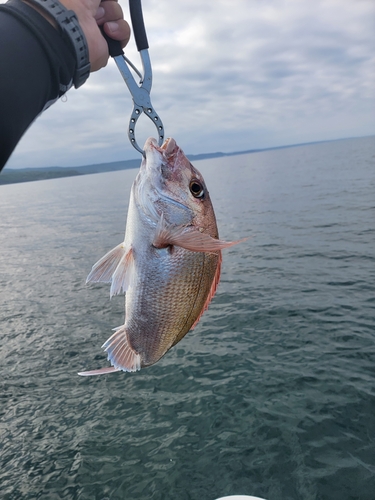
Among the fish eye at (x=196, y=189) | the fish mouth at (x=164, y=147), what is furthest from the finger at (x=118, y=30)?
the fish eye at (x=196, y=189)

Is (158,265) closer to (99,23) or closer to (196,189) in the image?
(196,189)

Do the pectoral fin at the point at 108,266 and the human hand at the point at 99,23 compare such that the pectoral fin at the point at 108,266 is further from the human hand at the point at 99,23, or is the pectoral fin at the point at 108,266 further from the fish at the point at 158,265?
the human hand at the point at 99,23

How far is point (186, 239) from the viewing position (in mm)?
2299

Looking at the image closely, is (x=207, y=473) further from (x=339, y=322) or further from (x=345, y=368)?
(x=339, y=322)

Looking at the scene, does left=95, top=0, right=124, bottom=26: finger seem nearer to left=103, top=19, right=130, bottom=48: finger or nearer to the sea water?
left=103, top=19, right=130, bottom=48: finger

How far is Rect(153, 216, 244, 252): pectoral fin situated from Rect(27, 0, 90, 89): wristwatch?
1018mm

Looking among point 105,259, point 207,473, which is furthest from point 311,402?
point 105,259

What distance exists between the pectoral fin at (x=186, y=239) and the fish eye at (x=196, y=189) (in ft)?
0.95

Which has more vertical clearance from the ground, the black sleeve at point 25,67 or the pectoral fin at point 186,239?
the black sleeve at point 25,67

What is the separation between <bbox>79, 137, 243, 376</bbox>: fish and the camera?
261 centimetres

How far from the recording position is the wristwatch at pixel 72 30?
1.61 metres

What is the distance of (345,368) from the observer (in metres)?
8.60

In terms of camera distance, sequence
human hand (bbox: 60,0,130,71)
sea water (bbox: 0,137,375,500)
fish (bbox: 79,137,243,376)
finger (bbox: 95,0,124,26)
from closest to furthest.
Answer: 1. human hand (bbox: 60,0,130,71)
2. finger (bbox: 95,0,124,26)
3. fish (bbox: 79,137,243,376)
4. sea water (bbox: 0,137,375,500)

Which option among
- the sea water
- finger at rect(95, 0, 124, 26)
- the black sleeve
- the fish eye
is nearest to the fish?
the fish eye
